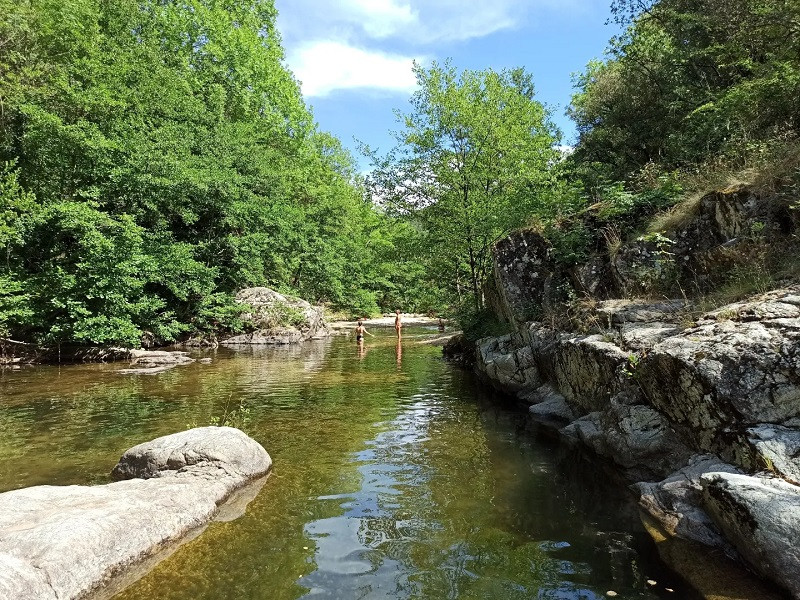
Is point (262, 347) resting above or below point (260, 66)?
below

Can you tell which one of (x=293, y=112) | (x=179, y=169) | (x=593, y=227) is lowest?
(x=593, y=227)

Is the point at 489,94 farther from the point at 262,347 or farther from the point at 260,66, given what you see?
the point at 260,66

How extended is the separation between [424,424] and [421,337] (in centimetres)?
1958

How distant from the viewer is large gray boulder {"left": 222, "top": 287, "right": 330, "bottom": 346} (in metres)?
26.5

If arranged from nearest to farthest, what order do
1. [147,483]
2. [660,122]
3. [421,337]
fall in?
[147,483]
[660,122]
[421,337]

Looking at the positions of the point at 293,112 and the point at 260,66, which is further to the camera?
the point at 293,112

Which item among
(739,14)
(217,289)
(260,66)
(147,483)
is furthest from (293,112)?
(147,483)

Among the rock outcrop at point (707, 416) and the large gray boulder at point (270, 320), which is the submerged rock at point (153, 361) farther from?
the rock outcrop at point (707, 416)

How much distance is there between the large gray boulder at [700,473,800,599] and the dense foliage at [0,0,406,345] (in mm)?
18869

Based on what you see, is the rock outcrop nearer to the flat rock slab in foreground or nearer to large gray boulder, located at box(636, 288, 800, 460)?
large gray boulder, located at box(636, 288, 800, 460)

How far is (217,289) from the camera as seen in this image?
2667 centimetres

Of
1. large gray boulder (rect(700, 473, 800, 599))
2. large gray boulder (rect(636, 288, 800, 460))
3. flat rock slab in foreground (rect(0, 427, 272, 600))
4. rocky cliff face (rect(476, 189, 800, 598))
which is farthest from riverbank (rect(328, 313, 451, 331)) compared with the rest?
large gray boulder (rect(700, 473, 800, 599))

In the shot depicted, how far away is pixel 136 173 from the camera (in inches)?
837

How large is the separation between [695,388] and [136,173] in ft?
72.5
